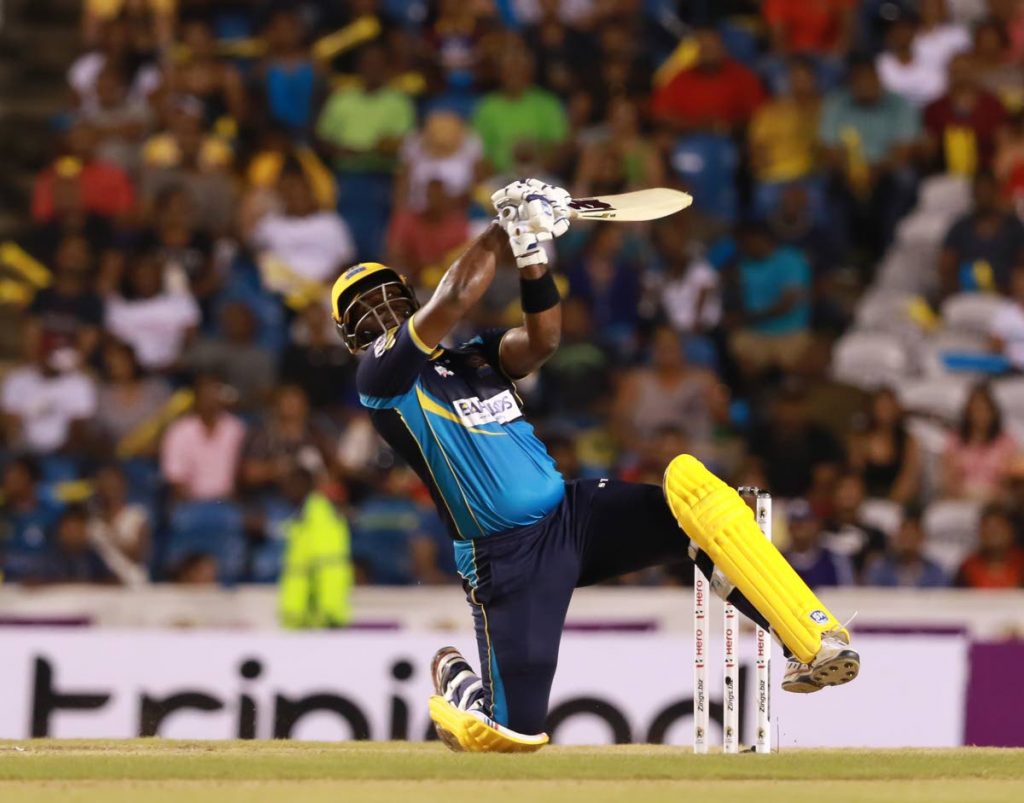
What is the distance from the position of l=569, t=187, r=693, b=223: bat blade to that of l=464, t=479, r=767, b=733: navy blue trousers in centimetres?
105

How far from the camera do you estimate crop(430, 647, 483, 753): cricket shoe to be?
782 cm

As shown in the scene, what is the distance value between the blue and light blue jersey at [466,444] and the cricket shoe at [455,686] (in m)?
0.61

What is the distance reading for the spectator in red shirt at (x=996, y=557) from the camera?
42.4ft

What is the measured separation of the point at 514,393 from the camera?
7746mm

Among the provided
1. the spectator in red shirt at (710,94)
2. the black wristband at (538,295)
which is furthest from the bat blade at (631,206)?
the spectator in red shirt at (710,94)

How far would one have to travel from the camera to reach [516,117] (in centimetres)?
1630

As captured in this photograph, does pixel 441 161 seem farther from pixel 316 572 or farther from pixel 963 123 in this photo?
pixel 316 572

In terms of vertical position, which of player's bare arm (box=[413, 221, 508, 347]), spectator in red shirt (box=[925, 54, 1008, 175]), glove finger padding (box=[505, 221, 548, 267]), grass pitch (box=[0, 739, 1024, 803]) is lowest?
grass pitch (box=[0, 739, 1024, 803])

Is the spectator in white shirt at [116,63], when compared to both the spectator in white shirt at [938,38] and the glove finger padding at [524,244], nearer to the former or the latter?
the spectator in white shirt at [938,38]

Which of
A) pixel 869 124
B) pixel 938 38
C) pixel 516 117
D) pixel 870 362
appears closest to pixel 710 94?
pixel 869 124

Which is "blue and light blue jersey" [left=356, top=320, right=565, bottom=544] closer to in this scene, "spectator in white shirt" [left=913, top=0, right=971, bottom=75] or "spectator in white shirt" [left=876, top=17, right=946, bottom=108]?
"spectator in white shirt" [left=876, top=17, right=946, bottom=108]

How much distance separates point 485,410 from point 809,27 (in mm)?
10199

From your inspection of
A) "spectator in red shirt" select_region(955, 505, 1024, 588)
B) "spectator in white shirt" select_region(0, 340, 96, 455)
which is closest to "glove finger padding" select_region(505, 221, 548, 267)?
"spectator in red shirt" select_region(955, 505, 1024, 588)

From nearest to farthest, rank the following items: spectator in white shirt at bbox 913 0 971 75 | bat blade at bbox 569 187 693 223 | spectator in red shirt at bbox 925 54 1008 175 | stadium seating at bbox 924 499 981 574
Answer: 1. bat blade at bbox 569 187 693 223
2. stadium seating at bbox 924 499 981 574
3. spectator in red shirt at bbox 925 54 1008 175
4. spectator in white shirt at bbox 913 0 971 75
